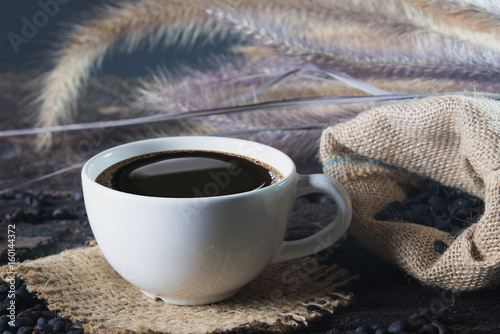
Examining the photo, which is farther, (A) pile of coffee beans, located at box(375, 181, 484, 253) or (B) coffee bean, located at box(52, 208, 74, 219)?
(B) coffee bean, located at box(52, 208, 74, 219)

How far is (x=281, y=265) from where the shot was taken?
3.05ft

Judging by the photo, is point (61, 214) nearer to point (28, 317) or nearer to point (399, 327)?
point (28, 317)

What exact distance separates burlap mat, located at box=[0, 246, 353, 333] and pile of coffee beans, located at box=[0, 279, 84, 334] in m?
0.01

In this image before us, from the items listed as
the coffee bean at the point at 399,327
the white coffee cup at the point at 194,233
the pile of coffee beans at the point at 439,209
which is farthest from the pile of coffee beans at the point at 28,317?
the pile of coffee beans at the point at 439,209

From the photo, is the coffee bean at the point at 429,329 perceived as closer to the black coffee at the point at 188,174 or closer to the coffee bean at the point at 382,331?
the coffee bean at the point at 382,331

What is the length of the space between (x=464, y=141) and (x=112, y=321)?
1.91 feet

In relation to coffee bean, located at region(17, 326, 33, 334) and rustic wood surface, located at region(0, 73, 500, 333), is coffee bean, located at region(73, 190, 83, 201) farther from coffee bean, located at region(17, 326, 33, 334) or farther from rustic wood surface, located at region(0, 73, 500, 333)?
coffee bean, located at region(17, 326, 33, 334)

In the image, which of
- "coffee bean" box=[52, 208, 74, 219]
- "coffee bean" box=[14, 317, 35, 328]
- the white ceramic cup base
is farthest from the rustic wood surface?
"coffee bean" box=[14, 317, 35, 328]

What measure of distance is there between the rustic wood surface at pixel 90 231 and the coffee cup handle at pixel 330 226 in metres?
0.09

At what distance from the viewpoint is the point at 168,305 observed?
81cm

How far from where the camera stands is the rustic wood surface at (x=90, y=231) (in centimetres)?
79

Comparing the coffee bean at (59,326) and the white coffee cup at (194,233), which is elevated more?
the white coffee cup at (194,233)

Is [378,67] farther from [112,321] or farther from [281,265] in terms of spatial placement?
[112,321]

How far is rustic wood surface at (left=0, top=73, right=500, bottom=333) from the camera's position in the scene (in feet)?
2.59
